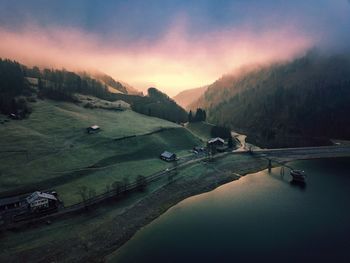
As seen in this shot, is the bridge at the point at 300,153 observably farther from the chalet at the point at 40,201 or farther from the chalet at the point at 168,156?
the chalet at the point at 40,201

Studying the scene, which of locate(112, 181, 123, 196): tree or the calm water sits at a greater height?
locate(112, 181, 123, 196): tree

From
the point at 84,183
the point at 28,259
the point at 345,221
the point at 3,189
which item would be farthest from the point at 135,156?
the point at 345,221

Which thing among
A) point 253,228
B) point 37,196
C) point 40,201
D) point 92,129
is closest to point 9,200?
point 37,196

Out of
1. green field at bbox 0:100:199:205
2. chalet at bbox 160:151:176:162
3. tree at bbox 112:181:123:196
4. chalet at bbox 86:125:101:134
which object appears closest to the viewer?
tree at bbox 112:181:123:196

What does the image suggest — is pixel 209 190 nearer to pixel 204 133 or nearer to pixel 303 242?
pixel 303 242

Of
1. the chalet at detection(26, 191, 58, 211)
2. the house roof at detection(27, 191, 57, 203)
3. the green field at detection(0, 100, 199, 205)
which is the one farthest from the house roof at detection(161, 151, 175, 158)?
the chalet at detection(26, 191, 58, 211)

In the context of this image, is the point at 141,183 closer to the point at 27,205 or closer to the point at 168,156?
the point at 168,156

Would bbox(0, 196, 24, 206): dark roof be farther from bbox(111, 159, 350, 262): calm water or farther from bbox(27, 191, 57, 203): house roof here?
bbox(111, 159, 350, 262): calm water
